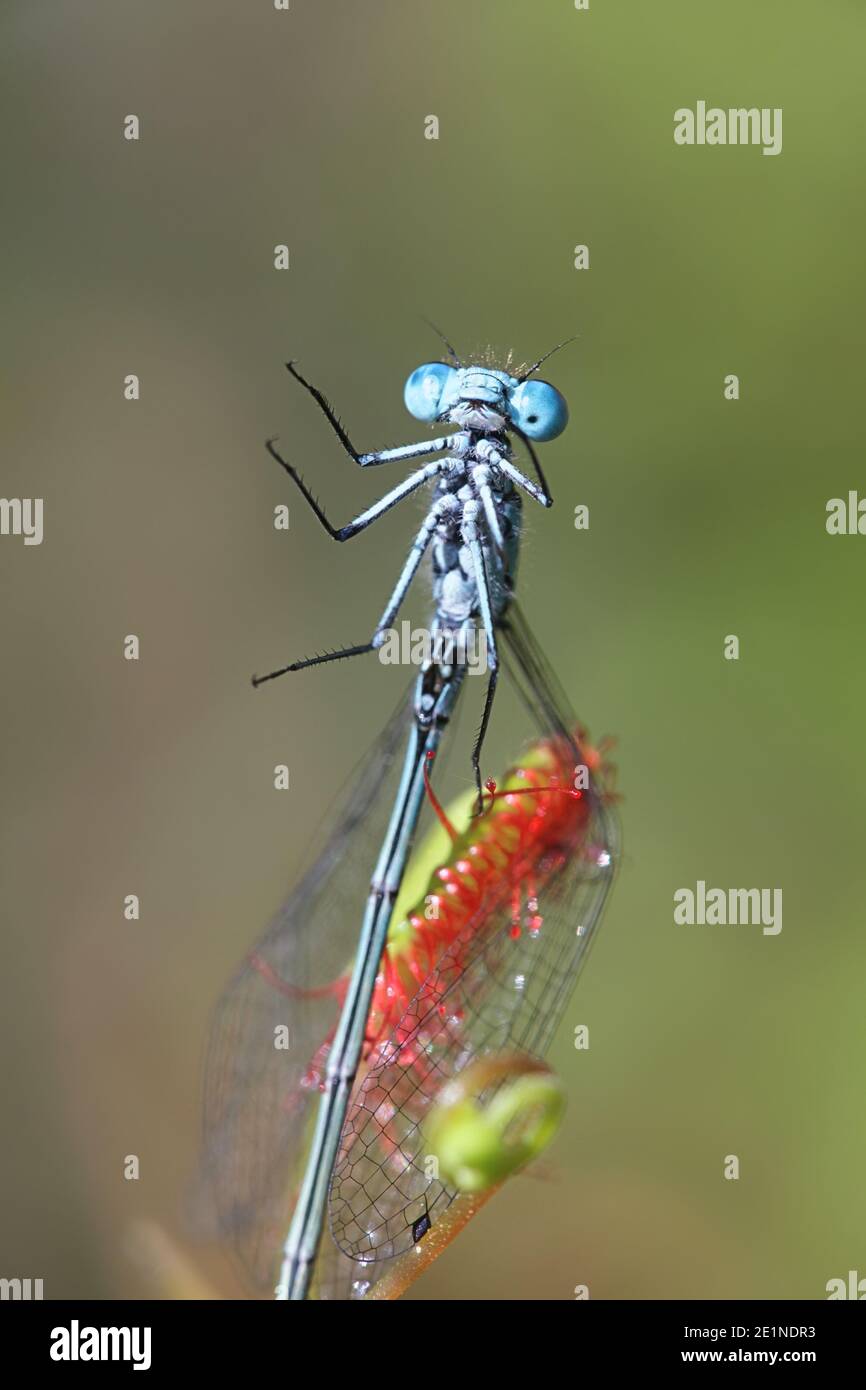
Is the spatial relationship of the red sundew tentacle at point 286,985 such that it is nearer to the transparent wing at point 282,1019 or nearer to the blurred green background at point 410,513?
the transparent wing at point 282,1019

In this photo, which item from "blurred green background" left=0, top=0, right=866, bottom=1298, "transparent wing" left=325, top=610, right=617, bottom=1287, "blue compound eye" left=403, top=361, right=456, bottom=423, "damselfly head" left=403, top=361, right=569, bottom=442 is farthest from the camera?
"blurred green background" left=0, top=0, right=866, bottom=1298

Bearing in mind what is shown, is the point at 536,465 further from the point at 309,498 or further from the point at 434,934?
the point at 434,934

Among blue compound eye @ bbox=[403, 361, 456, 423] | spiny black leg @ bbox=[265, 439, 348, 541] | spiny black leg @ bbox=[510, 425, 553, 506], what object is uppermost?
blue compound eye @ bbox=[403, 361, 456, 423]

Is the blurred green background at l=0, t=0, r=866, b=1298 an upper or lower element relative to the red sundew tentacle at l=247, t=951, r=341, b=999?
Answer: upper

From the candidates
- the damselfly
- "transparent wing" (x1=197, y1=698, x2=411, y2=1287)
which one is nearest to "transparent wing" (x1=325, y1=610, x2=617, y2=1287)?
the damselfly

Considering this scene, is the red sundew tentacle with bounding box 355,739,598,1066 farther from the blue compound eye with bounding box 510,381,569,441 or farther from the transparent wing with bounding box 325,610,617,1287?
the blue compound eye with bounding box 510,381,569,441

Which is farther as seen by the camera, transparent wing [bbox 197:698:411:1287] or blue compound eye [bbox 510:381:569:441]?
transparent wing [bbox 197:698:411:1287]

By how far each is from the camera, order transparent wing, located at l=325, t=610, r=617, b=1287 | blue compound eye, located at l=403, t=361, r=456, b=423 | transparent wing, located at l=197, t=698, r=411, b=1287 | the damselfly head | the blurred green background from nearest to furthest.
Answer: transparent wing, located at l=325, t=610, r=617, b=1287
the damselfly head
blue compound eye, located at l=403, t=361, r=456, b=423
transparent wing, located at l=197, t=698, r=411, b=1287
the blurred green background

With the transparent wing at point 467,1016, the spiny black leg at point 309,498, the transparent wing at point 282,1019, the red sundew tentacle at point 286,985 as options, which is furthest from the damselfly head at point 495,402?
the red sundew tentacle at point 286,985
